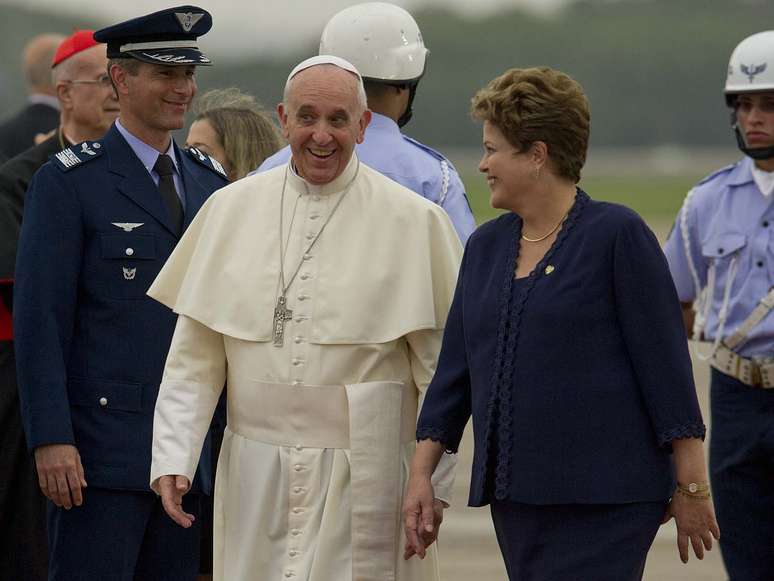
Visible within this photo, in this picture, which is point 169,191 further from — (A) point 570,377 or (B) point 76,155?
(A) point 570,377

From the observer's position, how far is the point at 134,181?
5.27 m

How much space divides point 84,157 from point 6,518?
60.8 inches

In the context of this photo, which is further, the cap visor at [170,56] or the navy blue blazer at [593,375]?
the cap visor at [170,56]

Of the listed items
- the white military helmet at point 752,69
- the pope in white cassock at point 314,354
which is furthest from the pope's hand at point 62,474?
the white military helmet at point 752,69

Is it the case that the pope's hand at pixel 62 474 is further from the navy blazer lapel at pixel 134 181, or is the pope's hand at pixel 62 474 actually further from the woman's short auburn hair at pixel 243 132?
the woman's short auburn hair at pixel 243 132

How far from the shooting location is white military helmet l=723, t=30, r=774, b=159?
6664 millimetres

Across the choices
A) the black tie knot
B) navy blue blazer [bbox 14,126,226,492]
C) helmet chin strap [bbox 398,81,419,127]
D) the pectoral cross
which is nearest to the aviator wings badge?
navy blue blazer [bbox 14,126,226,492]

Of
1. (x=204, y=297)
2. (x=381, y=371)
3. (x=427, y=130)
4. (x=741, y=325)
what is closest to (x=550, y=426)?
(x=381, y=371)

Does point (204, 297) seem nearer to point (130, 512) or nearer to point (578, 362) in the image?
point (130, 512)

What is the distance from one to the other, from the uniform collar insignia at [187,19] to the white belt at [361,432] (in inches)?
47.7

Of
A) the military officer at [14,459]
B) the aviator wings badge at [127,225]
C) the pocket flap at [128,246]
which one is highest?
the aviator wings badge at [127,225]

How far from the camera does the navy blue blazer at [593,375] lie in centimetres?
432

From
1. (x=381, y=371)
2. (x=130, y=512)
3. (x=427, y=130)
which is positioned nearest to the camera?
(x=381, y=371)

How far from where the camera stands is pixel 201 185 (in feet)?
18.0
